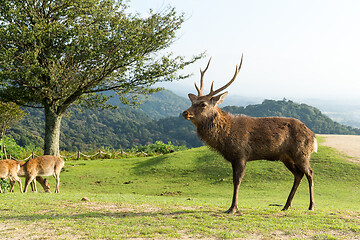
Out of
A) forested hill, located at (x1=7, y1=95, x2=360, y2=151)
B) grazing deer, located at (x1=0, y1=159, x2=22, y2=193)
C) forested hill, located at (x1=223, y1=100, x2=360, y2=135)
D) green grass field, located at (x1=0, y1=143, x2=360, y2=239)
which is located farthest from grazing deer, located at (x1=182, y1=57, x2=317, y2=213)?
forested hill, located at (x1=223, y1=100, x2=360, y2=135)

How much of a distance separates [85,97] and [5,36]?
608 centimetres

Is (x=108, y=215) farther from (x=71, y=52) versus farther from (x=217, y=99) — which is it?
(x=71, y=52)

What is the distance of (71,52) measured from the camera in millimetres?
16047

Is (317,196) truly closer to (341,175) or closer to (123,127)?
(341,175)

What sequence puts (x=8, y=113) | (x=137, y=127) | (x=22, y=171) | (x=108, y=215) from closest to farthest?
1. (x=108, y=215)
2. (x=22, y=171)
3. (x=8, y=113)
4. (x=137, y=127)

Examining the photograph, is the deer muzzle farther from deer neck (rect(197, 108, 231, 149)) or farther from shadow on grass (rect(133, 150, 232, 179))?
shadow on grass (rect(133, 150, 232, 179))

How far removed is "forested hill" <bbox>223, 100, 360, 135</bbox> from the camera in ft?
251

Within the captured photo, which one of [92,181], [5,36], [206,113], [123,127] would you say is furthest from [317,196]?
[123,127]

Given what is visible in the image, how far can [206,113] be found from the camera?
6.99m

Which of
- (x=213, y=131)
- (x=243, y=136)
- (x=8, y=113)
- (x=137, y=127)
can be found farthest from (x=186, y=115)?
(x=137, y=127)

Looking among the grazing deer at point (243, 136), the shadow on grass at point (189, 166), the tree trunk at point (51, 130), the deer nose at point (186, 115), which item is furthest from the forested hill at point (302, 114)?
the deer nose at point (186, 115)

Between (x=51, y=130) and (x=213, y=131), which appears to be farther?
(x=51, y=130)

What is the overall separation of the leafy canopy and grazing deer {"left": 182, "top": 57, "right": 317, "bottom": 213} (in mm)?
10474

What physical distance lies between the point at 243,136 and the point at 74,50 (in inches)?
464
